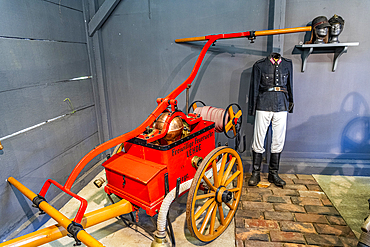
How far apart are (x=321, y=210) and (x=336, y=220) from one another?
177mm

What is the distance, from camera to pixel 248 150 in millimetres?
3523

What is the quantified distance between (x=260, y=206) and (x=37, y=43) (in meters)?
2.98

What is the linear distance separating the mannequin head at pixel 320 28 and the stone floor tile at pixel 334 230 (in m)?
2.05

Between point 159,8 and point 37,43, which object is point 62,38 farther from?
point 159,8

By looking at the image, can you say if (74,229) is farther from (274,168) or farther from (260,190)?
(274,168)

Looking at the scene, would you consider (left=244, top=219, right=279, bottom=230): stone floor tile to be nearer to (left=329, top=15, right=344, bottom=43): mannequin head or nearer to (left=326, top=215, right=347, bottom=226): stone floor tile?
(left=326, top=215, right=347, bottom=226): stone floor tile

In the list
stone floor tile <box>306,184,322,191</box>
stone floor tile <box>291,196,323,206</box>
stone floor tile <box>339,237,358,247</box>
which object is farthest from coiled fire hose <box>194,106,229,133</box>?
stone floor tile <box>339,237,358,247</box>

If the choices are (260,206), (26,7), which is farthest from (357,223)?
(26,7)

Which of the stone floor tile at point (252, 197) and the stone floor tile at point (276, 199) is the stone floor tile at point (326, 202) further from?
the stone floor tile at point (252, 197)

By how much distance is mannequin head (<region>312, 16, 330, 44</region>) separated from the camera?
2727 mm

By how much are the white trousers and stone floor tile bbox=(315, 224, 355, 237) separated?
100cm

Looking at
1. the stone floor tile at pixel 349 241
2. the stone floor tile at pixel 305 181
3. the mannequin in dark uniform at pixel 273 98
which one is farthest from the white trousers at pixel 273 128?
the stone floor tile at pixel 349 241

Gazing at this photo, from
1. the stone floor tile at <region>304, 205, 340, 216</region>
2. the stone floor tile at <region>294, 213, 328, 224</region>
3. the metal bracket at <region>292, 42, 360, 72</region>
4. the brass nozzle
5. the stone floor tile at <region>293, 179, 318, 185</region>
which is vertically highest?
the metal bracket at <region>292, 42, 360, 72</region>

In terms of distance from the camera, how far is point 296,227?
7.67 feet
